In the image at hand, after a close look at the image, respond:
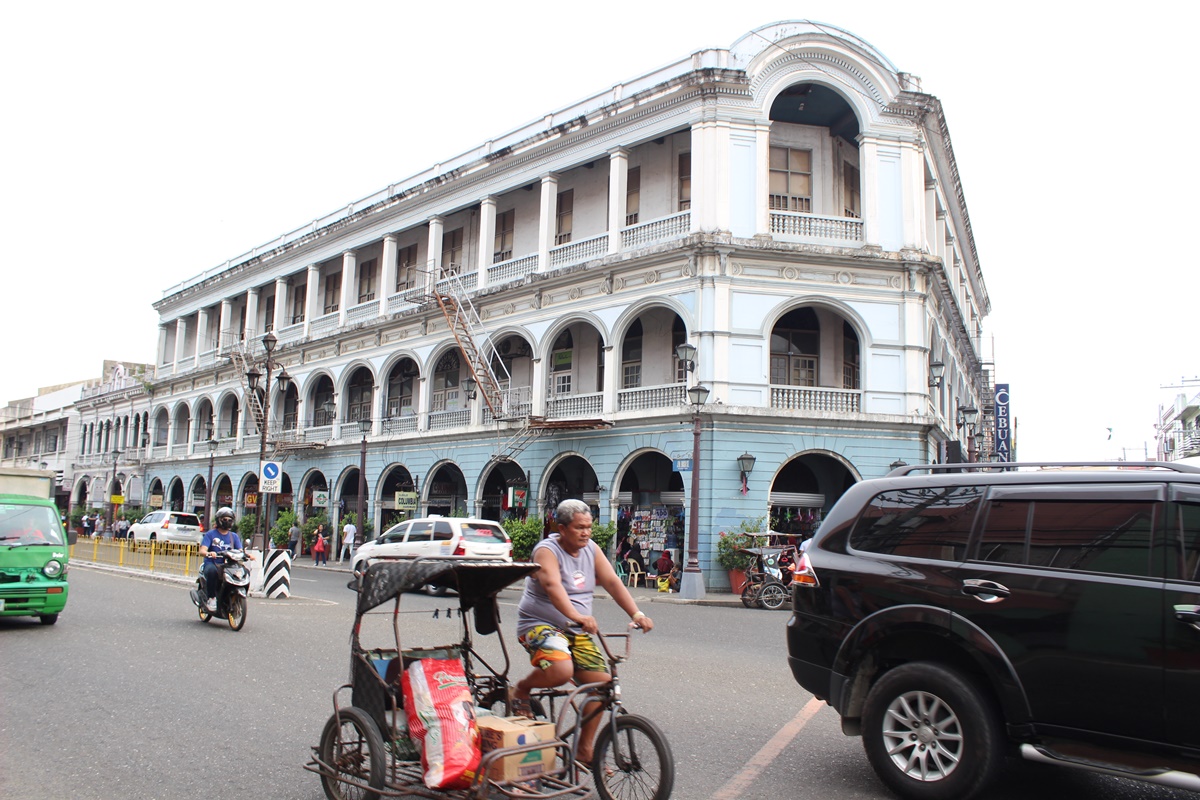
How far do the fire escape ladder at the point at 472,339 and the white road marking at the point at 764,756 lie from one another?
813 inches

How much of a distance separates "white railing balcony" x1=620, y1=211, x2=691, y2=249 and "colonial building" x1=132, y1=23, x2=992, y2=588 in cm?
8

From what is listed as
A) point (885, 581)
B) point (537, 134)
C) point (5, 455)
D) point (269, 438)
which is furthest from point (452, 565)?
point (5, 455)

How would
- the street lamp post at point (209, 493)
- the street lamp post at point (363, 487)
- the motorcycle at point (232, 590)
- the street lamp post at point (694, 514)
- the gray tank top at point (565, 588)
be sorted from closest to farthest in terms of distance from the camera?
the gray tank top at point (565, 588), the motorcycle at point (232, 590), the street lamp post at point (694, 514), the street lamp post at point (363, 487), the street lamp post at point (209, 493)

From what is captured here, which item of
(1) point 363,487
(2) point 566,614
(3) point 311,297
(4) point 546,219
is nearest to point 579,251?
(4) point 546,219

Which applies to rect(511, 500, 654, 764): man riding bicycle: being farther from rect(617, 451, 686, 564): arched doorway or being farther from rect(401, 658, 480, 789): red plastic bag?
rect(617, 451, 686, 564): arched doorway

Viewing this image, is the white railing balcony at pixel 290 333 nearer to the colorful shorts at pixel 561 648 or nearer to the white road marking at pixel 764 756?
the white road marking at pixel 764 756

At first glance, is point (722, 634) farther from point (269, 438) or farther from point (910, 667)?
point (269, 438)

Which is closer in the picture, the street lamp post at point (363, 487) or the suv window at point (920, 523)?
the suv window at point (920, 523)

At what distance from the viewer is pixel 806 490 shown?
26.1 metres

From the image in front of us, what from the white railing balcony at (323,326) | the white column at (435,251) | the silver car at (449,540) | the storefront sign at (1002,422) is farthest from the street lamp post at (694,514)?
the storefront sign at (1002,422)

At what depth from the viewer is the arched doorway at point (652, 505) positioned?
2611cm

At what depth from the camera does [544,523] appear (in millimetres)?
27578

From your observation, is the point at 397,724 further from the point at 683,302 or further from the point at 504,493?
the point at 504,493

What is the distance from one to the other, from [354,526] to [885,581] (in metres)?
30.4
